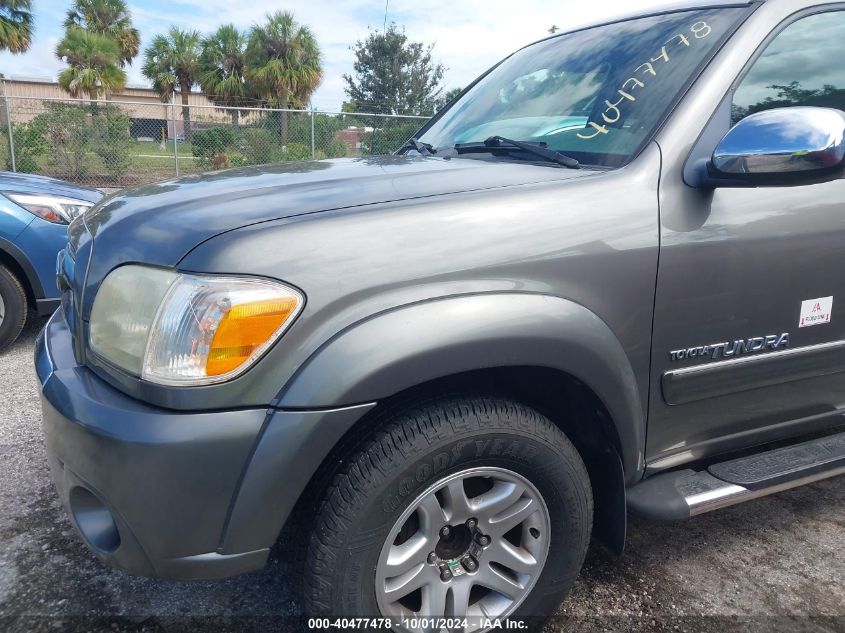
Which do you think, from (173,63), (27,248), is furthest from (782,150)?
(173,63)

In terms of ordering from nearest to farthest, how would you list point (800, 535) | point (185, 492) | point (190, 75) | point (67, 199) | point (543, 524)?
point (185, 492) < point (543, 524) < point (800, 535) < point (67, 199) < point (190, 75)

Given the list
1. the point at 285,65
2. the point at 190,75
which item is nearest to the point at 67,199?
Result: the point at 285,65

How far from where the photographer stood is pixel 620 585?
2256 millimetres

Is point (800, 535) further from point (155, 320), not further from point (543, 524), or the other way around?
point (155, 320)

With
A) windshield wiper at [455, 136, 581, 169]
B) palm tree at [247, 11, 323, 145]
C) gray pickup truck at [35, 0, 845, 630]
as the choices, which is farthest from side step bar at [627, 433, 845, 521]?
palm tree at [247, 11, 323, 145]

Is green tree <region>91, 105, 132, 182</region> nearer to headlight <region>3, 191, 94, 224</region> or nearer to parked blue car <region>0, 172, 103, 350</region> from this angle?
parked blue car <region>0, 172, 103, 350</region>

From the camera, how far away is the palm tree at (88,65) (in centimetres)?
2458

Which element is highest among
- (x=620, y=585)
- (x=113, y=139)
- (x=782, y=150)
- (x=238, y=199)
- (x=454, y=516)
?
(x=113, y=139)

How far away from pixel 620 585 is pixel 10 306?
4.09m

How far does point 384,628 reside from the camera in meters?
1.70

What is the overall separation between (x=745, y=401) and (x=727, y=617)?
69cm

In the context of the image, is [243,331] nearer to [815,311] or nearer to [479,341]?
[479,341]

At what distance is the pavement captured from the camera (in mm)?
2059

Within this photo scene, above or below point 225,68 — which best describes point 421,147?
below
